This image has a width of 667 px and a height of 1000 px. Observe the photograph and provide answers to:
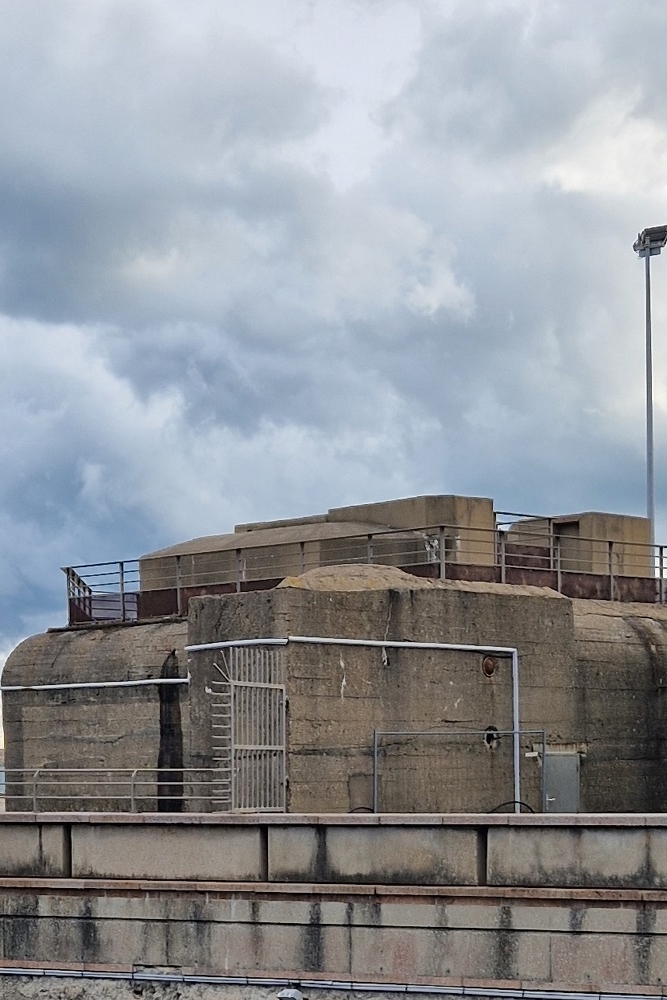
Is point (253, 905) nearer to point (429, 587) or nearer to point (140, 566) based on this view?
point (429, 587)

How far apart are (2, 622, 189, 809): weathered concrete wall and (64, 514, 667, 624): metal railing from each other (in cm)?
124

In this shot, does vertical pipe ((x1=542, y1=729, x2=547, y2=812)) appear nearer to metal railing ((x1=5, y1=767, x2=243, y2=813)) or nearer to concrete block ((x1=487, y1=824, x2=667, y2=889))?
metal railing ((x1=5, y1=767, x2=243, y2=813))

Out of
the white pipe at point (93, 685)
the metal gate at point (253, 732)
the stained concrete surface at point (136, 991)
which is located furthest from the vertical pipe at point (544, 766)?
the stained concrete surface at point (136, 991)

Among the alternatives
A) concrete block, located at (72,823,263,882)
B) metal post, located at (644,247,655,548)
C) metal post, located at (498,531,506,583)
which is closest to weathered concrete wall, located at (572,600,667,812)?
metal post, located at (498,531,506,583)

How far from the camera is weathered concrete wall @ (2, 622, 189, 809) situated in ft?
83.0

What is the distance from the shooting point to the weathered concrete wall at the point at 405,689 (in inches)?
822

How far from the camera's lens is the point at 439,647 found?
72.3ft

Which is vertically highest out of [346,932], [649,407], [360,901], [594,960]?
[649,407]

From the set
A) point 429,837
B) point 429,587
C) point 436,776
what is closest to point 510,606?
point 429,587

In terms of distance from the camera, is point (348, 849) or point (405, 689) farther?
point (405, 689)

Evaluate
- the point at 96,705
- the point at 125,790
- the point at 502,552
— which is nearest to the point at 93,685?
the point at 96,705

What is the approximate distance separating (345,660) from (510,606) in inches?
122

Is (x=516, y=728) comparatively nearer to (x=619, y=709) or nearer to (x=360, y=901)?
(x=619, y=709)

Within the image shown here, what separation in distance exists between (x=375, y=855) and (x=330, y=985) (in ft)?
5.05
